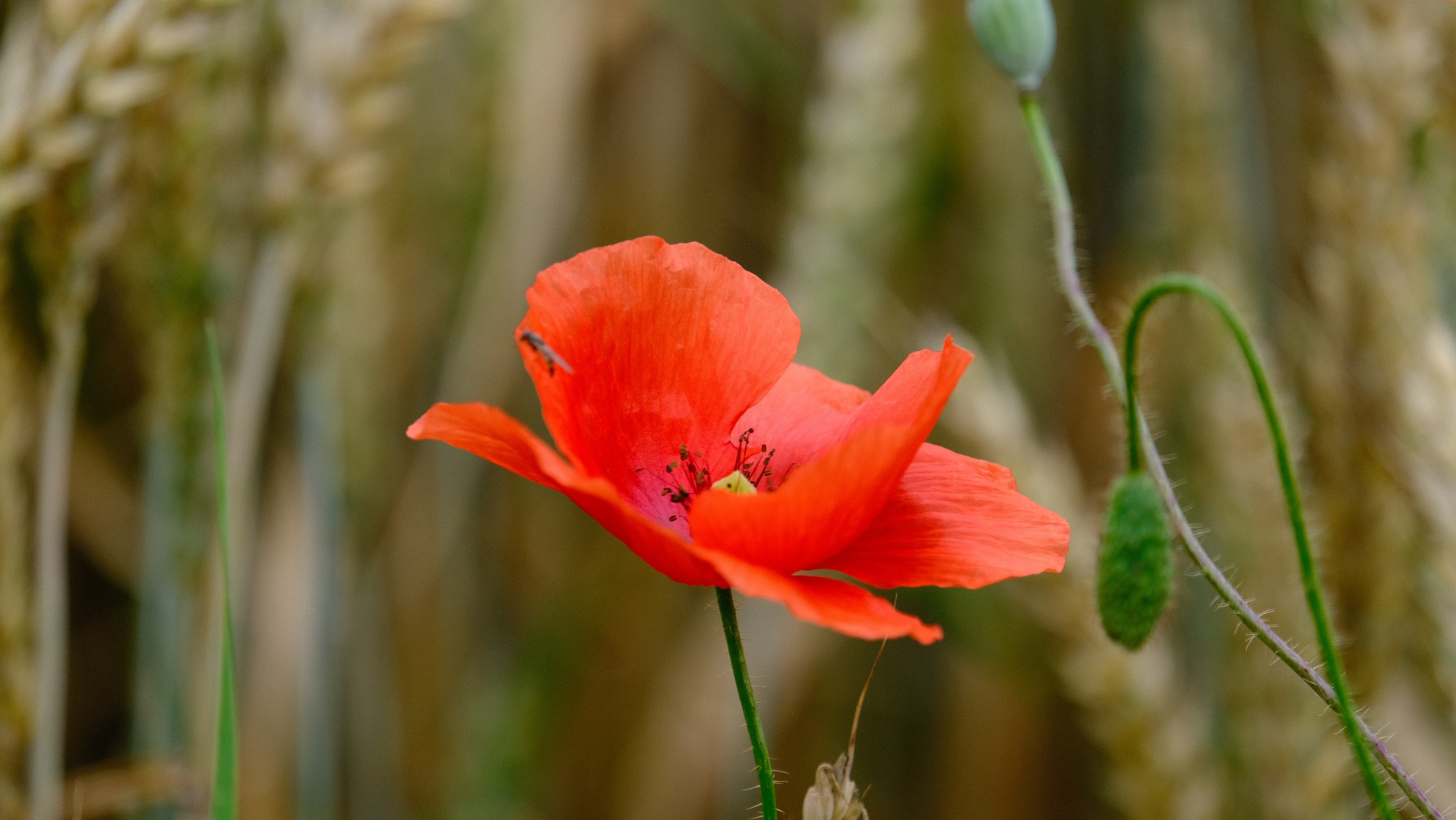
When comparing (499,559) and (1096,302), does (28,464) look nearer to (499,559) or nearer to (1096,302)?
(499,559)

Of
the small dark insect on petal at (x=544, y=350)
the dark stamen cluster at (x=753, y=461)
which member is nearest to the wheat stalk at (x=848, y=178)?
the dark stamen cluster at (x=753, y=461)

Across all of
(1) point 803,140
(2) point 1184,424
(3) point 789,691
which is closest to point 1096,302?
(2) point 1184,424

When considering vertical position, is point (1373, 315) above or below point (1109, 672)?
above

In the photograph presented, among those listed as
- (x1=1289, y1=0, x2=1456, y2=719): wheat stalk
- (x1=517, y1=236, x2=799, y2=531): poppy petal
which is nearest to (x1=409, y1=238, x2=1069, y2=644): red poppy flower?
(x1=517, y1=236, x2=799, y2=531): poppy petal

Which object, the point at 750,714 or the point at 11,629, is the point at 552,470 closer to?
→ the point at 750,714

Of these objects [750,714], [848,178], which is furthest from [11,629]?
[848,178]

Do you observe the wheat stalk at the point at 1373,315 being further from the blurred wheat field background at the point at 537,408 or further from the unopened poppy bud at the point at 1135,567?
the unopened poppy bud at the point at 1135,567

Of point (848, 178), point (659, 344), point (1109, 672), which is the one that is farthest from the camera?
point (848, 178)
